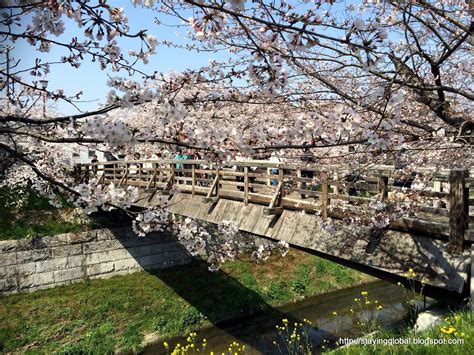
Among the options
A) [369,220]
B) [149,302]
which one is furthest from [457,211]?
[149,302]

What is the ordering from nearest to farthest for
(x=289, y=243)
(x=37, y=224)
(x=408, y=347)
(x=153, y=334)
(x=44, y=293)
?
(x=408, y=347), (x=289, y=243), (x=153, y=334), (x=44, y=293), (x=37, y=224)

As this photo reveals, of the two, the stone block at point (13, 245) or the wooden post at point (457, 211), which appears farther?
the stone block at point (13, 245)

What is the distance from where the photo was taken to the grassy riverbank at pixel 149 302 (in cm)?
1082

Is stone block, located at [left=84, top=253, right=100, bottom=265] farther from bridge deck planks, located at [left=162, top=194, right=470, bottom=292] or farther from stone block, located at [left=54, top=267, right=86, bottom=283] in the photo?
bridge deck planks, located at [left=162, top=194, right=470, bottom=292]

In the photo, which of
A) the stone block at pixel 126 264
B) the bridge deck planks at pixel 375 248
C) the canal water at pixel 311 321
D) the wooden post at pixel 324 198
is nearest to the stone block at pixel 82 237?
the stone block at pixel 126 264

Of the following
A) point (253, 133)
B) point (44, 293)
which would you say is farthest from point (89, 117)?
point (44, 293)

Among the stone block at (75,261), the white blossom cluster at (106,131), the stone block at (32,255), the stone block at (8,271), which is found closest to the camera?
the white blossom cluster at (106,131)

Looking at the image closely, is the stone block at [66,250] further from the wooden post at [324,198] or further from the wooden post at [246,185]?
the wooden post at [324,198]

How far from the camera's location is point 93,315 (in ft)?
38.5

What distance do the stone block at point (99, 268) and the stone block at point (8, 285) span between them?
221cm

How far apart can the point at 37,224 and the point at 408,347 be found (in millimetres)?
13199

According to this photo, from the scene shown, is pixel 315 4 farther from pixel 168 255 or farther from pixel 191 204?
pixel 168 255

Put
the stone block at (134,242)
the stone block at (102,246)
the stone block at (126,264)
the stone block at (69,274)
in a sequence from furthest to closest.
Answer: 1. the stone block at (134,242)
2. the stone block at (126,264)
3. the stone block at (102,246)
4. the stone block at (69,274)

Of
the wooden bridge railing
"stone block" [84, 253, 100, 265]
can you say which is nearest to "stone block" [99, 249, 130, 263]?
"stone block" [84, 253, 100, 265]
